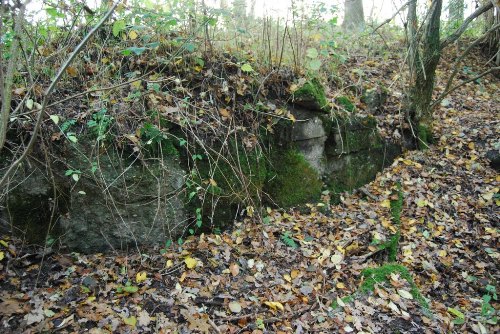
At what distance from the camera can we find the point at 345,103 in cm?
573

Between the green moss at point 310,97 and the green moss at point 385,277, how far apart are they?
234 cm

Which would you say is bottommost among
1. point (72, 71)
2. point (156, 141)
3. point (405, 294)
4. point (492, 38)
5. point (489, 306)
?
point (489, 306)

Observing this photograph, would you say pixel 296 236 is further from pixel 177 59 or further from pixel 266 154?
pixel 177 59

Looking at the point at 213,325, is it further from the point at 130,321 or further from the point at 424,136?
Result: the point at 424,136

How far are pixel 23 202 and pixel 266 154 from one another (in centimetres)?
284

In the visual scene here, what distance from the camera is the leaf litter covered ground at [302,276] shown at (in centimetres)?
333

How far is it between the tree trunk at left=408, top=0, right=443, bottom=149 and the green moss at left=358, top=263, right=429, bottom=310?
283 centimetres

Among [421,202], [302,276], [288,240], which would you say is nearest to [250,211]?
[288,240]

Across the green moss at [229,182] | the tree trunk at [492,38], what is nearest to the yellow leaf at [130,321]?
the green moss at [229,182]

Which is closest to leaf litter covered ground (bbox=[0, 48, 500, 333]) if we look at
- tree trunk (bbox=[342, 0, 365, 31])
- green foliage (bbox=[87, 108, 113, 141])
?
green foliage (bbox=[87, 108, 113, 141])

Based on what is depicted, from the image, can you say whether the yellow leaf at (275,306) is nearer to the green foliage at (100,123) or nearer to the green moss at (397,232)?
the green moss at (397,232)

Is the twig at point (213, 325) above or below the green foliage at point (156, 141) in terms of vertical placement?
below

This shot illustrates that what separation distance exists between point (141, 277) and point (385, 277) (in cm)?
257

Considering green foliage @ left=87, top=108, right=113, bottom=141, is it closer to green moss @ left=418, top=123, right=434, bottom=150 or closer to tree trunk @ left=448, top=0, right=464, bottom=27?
green moss @ left=418, top=123, right=434, bottom=150
